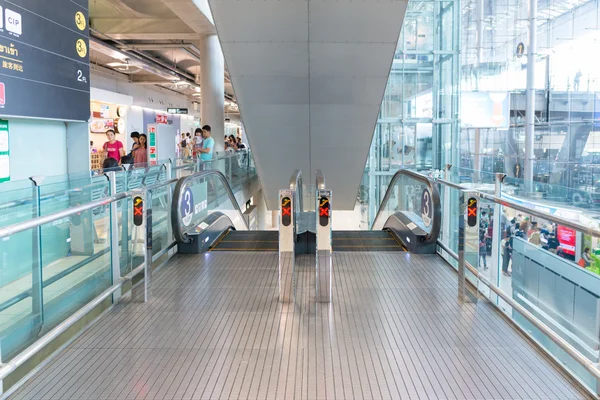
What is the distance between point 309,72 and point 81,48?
4041mm

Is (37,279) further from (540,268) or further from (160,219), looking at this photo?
(540,268)

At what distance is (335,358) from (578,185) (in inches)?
723

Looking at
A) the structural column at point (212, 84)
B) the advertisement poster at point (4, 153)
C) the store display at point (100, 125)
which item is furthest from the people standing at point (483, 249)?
the store display at point (100, 125)

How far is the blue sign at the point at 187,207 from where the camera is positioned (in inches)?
267

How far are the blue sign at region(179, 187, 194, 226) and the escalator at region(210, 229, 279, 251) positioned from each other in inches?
20.1

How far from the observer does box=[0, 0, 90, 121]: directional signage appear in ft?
18.1

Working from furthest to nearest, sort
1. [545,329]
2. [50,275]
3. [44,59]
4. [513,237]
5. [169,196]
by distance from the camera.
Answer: [169,196]
[44,59]
[513,237]
[50,275]
[545,329]

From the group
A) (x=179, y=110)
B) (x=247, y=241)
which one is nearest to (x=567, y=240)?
(x=247, y=241)

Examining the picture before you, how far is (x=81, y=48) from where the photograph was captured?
23.6ft

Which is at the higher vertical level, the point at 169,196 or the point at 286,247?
the point at 169,196

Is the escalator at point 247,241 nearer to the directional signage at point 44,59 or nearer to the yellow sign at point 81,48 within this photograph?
the directional signage at point 44,59

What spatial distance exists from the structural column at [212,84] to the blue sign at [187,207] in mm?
9183

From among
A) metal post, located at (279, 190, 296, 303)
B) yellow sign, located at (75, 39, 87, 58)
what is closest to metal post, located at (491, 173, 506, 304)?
metal post, located at (279, 190, 296, 303)

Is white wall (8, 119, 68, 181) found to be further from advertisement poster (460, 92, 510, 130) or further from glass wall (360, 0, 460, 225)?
advertisement poster (460, 92, 510, 130)
